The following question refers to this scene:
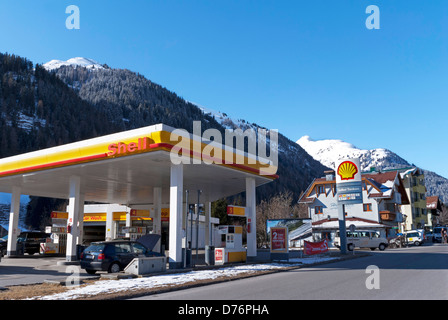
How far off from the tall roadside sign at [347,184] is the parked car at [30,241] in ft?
80.1

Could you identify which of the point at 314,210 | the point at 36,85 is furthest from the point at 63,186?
the point at 36,85

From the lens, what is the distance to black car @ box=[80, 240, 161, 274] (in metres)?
16.3

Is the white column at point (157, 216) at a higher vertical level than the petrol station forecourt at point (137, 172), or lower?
lower

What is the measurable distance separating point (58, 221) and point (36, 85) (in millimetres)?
131501

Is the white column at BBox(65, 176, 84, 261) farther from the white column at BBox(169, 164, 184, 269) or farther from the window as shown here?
the window

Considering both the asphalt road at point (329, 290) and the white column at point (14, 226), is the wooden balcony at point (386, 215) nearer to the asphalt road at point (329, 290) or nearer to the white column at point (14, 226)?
the asphalt road at point (329, 290)

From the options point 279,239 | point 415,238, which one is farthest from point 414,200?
point 279,239

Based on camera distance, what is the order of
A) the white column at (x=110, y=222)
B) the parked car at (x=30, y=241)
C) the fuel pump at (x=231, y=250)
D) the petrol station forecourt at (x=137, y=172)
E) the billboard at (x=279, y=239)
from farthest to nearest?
the white column at (x=110, y=222) → the parked car at (x=30, y=241) → the billboard at (x=279, y=239) → the fuel pump at (x=231, y=250) → the petrol station forecourt at (x=137, y=172)

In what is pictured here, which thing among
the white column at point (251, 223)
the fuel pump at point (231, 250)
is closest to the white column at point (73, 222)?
the fuel pump at point (231, 250)

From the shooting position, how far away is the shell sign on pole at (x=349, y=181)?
30500 millimetres

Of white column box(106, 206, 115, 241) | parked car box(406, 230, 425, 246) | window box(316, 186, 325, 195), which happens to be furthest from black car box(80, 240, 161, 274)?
window box(316, 186, 325, 195)

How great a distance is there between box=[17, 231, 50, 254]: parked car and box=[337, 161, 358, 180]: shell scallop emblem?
24.9m

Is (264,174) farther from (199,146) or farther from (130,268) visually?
(130,268)
